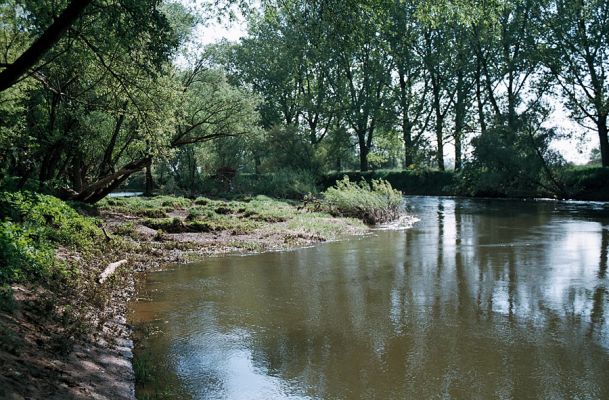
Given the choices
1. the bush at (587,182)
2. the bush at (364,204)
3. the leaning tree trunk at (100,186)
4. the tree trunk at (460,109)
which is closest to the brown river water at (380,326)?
the bush at (364,204)

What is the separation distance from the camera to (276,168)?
4628 cm

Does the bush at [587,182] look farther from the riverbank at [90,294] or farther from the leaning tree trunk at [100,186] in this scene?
the leaning tree trunk at [100,186]

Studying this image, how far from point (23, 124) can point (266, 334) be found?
13.0 meters

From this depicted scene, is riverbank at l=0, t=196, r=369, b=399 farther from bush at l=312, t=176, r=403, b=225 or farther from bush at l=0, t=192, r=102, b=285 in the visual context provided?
bush at l=312, t=176, r=403, b=225

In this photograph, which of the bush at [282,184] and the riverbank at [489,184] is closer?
the riverbank at [489,184]

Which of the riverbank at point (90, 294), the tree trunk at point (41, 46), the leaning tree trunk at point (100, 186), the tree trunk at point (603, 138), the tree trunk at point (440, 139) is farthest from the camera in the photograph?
the tree trunk at point (440, 139)

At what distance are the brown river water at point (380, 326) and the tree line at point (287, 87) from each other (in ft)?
14.8

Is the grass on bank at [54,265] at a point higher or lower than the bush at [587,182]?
lower

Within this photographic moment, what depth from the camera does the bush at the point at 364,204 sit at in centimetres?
2427

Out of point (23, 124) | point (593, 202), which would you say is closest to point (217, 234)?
point (23, 124)

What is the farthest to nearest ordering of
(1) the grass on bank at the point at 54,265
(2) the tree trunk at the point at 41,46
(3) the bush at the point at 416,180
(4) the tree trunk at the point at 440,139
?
(4) the tree trunk at the point at 440,139 → (3) the bush at the point at 416,180 → (2) the tree trunk at the point at 41,46 → (1) the grass on bank at the point at 54,265

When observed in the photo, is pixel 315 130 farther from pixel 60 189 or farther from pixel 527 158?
pixel 60 189

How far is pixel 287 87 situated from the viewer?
61688mm

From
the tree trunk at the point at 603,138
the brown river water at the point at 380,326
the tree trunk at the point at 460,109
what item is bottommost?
Result: the brown river water at the point at 380,326
